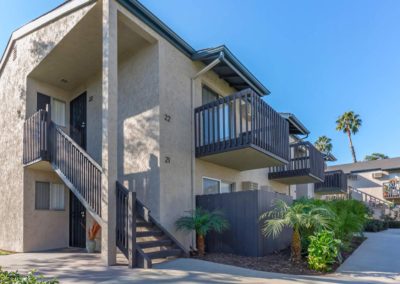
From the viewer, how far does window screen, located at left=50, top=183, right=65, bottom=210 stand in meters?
12.2

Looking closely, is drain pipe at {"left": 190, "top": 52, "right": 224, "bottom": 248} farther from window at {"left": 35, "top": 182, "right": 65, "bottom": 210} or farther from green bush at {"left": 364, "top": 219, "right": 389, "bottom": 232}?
green bush at {"left": 364, "top": 219, "right": 389, "bottom": 232}

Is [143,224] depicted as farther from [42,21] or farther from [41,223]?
[42,21]

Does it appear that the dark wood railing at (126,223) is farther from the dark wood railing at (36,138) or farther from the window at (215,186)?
the window at (215,186)

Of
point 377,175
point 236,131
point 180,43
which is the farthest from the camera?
point 377,175

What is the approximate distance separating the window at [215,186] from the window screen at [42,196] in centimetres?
Answer: 554

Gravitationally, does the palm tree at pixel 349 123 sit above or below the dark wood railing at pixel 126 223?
above

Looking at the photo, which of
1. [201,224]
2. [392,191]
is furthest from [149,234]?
[392,191]

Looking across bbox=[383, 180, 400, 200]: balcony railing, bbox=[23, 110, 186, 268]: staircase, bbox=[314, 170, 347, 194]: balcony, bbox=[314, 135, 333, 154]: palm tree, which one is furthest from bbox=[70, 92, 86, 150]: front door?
bbox=[314, 135, 333, 154]: palm tree

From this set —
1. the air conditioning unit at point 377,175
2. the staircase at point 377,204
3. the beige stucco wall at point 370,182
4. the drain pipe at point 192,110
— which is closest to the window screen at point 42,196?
the drain pipe at point 192,110

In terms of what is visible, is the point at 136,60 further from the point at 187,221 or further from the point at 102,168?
the point at 187,221

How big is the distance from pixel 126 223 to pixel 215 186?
194 inches

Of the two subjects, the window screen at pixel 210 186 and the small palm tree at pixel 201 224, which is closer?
the small palm tree at pixel 201 224

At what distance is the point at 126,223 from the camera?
26.2 feet

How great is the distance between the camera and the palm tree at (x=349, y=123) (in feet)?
162
